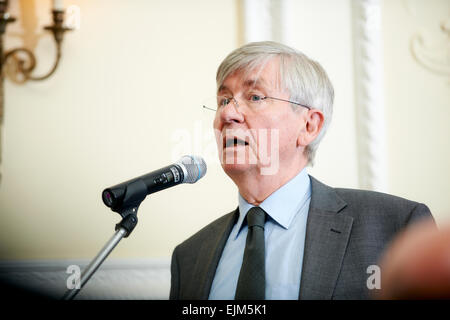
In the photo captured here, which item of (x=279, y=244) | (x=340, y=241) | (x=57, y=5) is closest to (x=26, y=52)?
(x=57, y=5)

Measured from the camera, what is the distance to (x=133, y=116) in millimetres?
1897

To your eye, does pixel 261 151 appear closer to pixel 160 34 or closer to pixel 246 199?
A: pixel 246 199

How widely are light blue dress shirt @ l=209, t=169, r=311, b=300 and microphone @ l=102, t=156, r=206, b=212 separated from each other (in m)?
0.24

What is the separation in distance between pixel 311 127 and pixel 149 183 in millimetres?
575

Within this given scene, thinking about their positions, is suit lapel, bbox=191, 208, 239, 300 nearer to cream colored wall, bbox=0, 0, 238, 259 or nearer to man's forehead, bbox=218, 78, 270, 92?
man's forehead, bbox=218, 78, 270, 92

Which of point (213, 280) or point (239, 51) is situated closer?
point (213, 280)

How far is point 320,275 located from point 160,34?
1.19 m

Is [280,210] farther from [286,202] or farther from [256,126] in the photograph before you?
[256,126]

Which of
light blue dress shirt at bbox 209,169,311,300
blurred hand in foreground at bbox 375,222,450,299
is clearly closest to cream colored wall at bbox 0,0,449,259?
light blue dress shirt at bbox 209,169,311,300

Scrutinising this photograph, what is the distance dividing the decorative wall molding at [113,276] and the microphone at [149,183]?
2.54 ft

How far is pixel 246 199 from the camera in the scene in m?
1.36

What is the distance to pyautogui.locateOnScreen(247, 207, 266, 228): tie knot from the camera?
1247 mm

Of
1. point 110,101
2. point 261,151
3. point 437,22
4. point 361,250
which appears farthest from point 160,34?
point 361,250

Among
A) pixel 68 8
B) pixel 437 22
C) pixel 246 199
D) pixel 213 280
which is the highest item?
pixel 68 8
